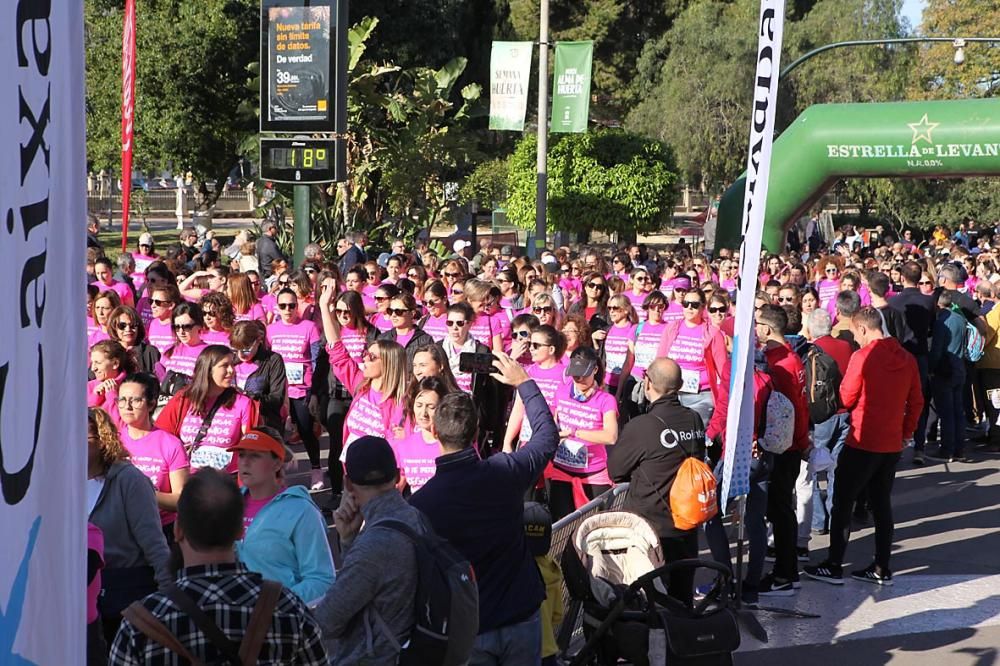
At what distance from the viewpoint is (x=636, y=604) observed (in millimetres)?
5816

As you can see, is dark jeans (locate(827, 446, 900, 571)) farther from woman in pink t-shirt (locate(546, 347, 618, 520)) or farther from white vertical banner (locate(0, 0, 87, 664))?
white vertical banner (locate(0, 0, 87, 664))

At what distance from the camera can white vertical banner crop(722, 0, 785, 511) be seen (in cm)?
636

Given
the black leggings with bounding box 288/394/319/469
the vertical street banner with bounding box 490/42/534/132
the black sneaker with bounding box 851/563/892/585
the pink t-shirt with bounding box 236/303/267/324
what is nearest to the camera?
the black sneaker with bounding box 851/563/892/585

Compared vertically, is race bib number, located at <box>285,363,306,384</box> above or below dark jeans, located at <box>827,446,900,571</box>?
above

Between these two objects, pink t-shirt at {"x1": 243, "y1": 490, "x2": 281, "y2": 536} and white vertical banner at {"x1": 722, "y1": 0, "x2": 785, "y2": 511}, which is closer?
pink t-shirt at {"x1": 243, "y1": 490, "x2": 281, "y2": 536}

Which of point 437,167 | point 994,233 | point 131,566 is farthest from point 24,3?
point 994,233

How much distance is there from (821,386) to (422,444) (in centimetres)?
345

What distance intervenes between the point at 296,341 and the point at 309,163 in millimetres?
6839

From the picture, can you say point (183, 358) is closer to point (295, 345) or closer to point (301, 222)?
point (295, 345)

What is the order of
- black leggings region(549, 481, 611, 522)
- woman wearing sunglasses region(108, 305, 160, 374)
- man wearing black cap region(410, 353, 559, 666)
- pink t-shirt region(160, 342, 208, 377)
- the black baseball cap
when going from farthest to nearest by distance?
1. woman wearing sunglasses region(108, 305, 160, 374)
2. pink t-shirt region(160, 342, 208, 377)
3. black leggings region(549, 481, 611, 522)
4. man wearing black cap region(410, 353, 559, 666)
5. the black baseball cap

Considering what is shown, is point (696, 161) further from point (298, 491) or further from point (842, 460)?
point (298, 491)

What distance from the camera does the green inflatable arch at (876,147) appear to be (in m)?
21.3

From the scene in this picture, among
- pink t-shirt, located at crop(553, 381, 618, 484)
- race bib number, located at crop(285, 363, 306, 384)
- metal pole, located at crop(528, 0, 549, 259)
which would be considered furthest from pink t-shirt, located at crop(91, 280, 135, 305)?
metal pole, located at crop(528, 0, 549, 259)

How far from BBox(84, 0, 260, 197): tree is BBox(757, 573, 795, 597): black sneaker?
962 inches
